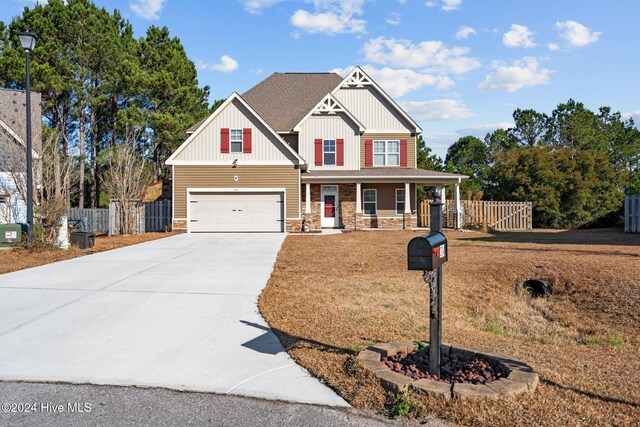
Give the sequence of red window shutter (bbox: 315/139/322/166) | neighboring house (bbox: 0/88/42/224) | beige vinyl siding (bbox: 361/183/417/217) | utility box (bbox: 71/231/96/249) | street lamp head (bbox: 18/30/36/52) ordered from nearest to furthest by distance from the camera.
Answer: street lamp head (bbox: 18/30/36/52) → utility box (bbox: 71/231/96/249) → neighboring house (bbox: 0/88/42/224) → red window shutter (bbox: 315/139/322/166) → beige vinyl siding (bbox: 361/183/417/217)

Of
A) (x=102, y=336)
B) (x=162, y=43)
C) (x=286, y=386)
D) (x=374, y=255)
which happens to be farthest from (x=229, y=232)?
(x=162, y=43)

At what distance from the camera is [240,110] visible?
23.0m

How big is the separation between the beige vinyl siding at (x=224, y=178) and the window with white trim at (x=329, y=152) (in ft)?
12.3

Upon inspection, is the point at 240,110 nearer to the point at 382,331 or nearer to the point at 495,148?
the point at 382,331

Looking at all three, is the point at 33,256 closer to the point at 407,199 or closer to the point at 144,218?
the point at 144,218

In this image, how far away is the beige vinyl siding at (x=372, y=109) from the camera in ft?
90.4

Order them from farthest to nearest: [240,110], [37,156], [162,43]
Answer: [162,43]
[240,110]
[37,156]

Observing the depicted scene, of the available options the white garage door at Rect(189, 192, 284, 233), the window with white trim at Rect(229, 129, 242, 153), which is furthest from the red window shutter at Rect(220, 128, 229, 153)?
the white garage door at Rect(189, 192, 284, 233)

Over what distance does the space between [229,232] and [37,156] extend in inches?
344

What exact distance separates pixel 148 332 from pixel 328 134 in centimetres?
2132

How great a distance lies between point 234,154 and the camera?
2317 cm

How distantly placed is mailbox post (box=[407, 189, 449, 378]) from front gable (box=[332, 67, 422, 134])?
23.5m

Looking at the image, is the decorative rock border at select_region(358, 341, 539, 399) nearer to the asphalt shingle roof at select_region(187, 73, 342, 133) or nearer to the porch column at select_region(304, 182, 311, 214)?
the porch column at select_region(304, 182, 311, 214)

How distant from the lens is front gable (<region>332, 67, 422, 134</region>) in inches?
1080
